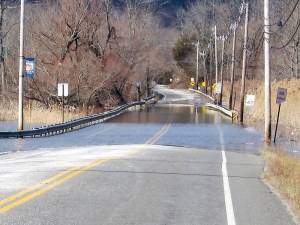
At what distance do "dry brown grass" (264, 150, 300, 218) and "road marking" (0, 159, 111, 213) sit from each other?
14.5 ft

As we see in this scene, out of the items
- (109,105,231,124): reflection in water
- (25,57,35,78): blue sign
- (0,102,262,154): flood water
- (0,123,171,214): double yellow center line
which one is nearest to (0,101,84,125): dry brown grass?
(0,102,262,154): flood water

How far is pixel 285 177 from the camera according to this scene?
16.5 meters

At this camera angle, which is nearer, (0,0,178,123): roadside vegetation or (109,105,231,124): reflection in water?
(109,105,231,124): reflection in water

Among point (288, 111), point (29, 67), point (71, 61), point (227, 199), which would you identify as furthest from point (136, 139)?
point (71, 61)

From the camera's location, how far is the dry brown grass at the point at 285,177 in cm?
1279

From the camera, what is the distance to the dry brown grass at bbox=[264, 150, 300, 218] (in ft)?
42.0

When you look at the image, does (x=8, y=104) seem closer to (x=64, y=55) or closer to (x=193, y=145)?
(x=64, y=55)

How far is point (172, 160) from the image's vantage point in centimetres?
2019

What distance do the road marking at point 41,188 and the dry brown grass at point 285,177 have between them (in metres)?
4.43

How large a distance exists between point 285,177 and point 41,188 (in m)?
6.52

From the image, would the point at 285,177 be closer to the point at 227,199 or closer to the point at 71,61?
the point at 227,199

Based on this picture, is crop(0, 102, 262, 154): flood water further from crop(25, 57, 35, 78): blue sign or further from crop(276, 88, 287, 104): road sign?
crop(25, 57, 35, 78): blue sign

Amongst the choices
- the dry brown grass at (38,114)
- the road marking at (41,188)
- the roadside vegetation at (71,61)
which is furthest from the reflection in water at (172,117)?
the road marking at (41,188)

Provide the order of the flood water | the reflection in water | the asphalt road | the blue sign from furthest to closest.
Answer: the reflection in water < the blue sign < the flood water < the asphalt road
